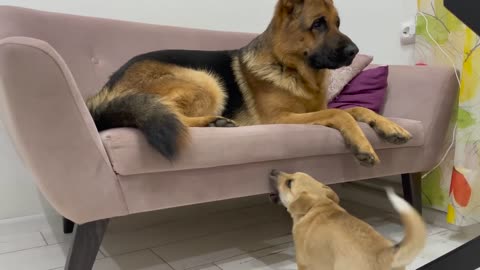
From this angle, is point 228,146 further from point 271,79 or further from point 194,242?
point 194,242

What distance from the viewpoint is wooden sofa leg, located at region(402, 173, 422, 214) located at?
1843 millimetres

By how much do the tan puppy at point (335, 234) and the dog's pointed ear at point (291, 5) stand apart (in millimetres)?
746

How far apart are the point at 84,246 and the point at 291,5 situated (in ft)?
3.93

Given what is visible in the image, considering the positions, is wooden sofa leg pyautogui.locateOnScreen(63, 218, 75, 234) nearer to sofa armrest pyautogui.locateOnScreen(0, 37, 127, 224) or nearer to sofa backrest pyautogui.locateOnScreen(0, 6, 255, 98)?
sofa backrest pyautogui.locateOnScreen(0, 6, 255, 98)

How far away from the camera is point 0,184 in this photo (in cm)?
186

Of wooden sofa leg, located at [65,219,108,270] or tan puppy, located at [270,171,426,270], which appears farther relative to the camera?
wooden sofa leg, located at [65,219,108,270]

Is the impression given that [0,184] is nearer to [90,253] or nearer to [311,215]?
[90,253]

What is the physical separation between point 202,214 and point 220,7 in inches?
45.2

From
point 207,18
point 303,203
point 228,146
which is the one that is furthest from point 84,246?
point 207,18

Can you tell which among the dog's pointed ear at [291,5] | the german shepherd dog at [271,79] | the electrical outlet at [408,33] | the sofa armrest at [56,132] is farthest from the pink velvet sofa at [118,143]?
the dog's pointed ear at [291,5]

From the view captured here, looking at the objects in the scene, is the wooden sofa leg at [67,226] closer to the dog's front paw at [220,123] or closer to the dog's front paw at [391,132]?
the dog's front paw at [220,123]

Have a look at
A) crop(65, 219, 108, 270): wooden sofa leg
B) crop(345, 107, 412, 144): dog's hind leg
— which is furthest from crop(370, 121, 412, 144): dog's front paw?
crop(65, 219, 108, 270): wooden sofa leg

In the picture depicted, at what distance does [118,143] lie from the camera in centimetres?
108

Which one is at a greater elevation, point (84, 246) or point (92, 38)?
point (92, 38)
